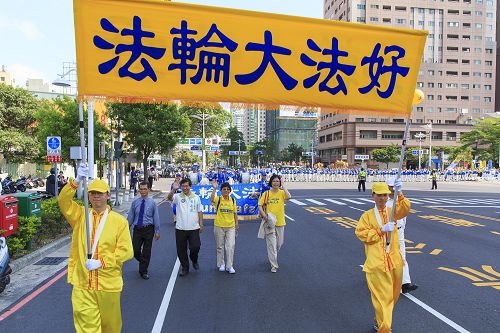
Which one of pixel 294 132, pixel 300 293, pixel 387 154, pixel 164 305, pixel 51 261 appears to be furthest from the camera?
pixel 294 132

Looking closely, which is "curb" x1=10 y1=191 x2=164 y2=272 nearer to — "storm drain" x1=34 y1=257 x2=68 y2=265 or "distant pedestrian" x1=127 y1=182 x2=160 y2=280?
"storm drain" x1=34 y1=257 x2=68 y2=265

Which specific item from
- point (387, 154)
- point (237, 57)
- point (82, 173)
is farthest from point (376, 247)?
point (387, 154)

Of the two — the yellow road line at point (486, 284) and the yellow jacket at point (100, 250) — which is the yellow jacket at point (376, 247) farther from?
the yellow road line at point (486, 284)

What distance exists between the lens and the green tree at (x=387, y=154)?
7024 centimetres

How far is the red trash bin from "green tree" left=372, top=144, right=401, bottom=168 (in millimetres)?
68463

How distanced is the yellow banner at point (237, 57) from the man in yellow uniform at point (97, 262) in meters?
1.33

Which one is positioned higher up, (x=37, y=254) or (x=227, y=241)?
(x=227, y=241)

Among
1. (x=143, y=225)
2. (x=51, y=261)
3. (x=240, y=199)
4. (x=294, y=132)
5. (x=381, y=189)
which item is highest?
(x=294, y=132)

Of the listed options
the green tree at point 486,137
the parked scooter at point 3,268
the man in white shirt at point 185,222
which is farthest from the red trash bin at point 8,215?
the green tree at point 486,137

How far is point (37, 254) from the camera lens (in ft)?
27.3

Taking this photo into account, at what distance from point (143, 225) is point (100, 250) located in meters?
3.58

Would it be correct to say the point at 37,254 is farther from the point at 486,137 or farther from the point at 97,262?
the point at 486,137

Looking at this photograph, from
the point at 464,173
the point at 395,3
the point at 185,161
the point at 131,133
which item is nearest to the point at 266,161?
the point at 185,161

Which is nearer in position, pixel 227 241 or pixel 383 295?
pixel 383 295
